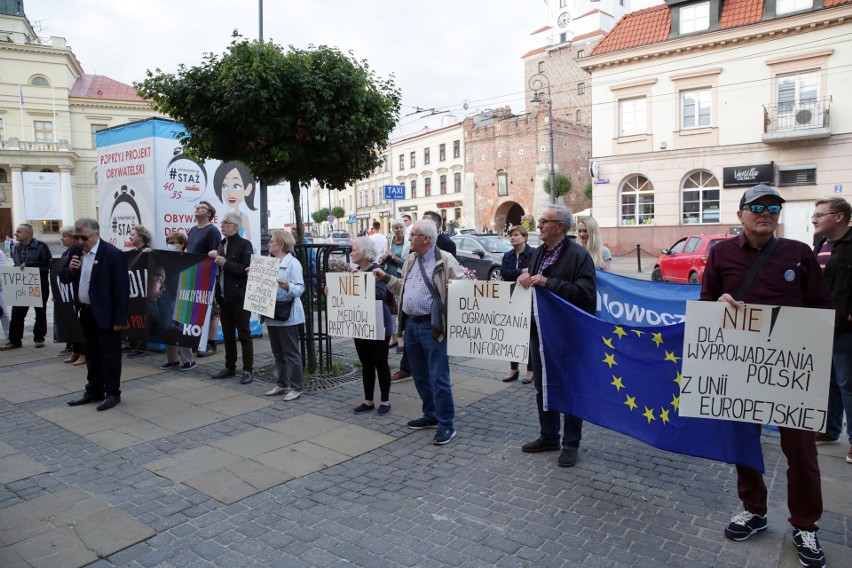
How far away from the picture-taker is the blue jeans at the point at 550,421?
4711mm


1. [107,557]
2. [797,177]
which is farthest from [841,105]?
[107,557]

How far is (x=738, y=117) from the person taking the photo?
26547 mm

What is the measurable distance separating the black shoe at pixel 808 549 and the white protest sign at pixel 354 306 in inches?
147

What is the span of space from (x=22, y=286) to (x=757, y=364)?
34.0ft

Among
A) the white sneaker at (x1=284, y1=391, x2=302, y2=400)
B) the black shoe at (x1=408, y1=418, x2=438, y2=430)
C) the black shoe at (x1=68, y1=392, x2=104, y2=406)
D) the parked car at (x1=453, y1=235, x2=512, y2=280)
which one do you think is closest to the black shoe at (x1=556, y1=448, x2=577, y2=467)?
the black shoe at (x1=408, y1=418, x2=438, y2=430)

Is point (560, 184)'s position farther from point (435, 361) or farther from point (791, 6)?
point (435, 361)

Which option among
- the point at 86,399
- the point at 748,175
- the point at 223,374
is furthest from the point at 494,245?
Result: the point at 86,399

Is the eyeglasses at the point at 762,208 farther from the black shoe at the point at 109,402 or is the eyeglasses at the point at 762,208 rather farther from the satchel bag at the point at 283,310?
the black shoe at the point at 109,402

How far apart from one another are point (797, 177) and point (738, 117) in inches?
143

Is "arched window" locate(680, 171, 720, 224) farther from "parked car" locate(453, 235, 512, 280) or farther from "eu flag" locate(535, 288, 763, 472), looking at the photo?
"eu flag" locate(535, 288, 763, 472)

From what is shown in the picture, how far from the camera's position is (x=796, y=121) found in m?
24.7

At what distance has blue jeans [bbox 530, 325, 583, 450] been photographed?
15.5ft

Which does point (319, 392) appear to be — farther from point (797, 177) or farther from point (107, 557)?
point (797, 177)

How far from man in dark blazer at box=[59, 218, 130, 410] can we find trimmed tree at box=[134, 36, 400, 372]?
173 centimetres
